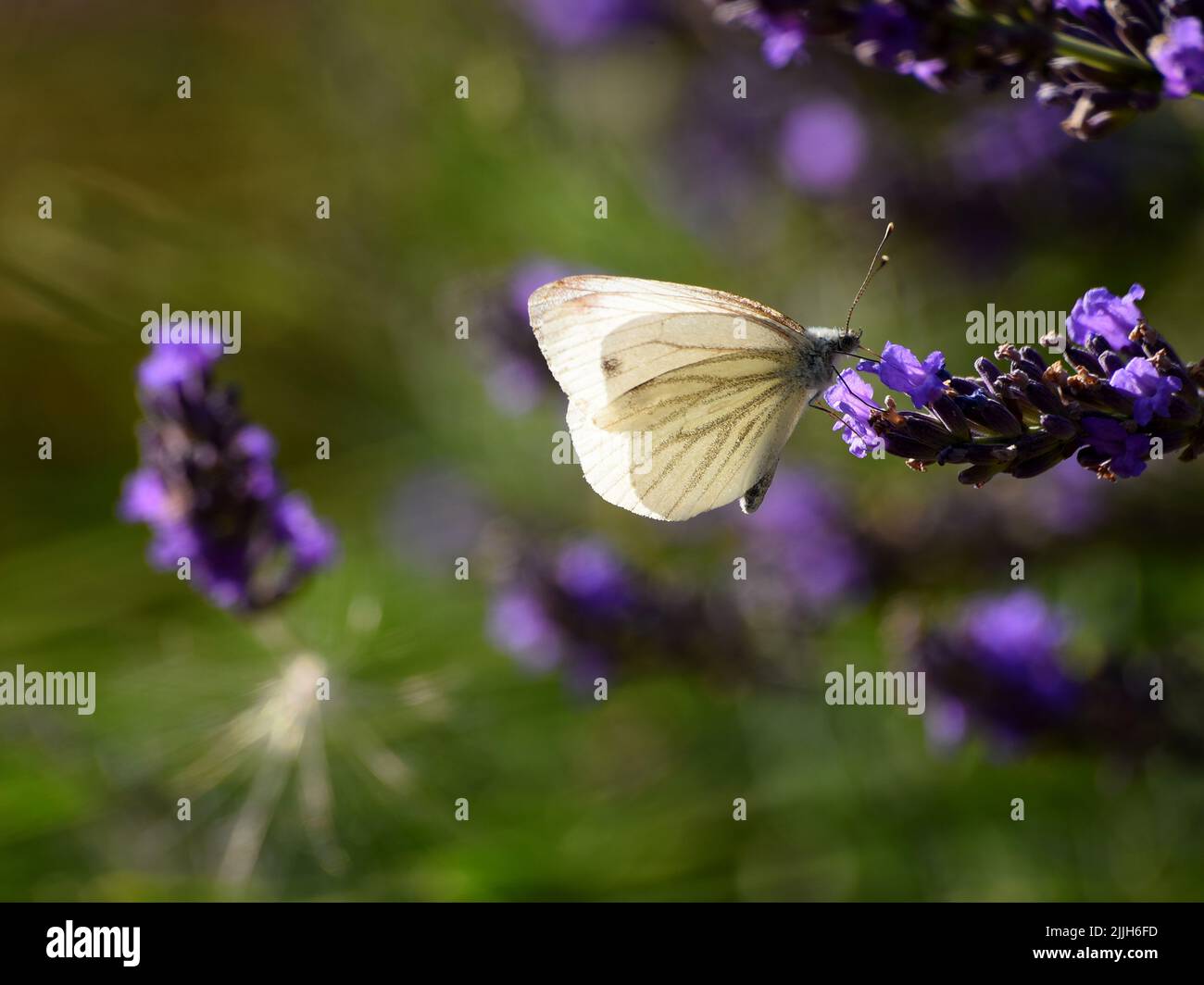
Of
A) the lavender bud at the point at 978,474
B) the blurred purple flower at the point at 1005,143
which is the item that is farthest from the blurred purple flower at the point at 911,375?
the blurred purple flower at the point at 1005,143

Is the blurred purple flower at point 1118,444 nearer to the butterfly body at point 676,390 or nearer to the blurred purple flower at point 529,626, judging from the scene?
the butterfly body at point 676,390

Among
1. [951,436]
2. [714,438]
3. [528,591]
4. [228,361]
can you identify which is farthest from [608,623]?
[228,361]

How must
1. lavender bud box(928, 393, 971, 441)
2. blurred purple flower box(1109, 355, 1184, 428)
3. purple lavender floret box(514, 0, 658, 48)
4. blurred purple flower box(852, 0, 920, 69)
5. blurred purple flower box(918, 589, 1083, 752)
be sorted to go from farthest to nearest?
purple lavender floret box(514, 0, 658, 48), blurred purple flower box(918, 589, 1083, 752), blurred purple flower box(852, 0, 920, 69), lavender bud box(928, 393, 971, 441), blurred purple flower box(1109, 355, 1184, 428)

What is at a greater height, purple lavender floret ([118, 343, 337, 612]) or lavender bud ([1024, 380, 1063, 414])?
purple lavender floret ([118, 343, 337, 612])

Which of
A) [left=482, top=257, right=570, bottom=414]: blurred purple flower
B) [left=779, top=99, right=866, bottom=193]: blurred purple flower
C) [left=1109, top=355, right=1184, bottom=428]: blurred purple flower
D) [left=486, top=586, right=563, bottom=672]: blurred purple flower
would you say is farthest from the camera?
[left=779, top=99, right=866, bottom=193]: blurred purple flower

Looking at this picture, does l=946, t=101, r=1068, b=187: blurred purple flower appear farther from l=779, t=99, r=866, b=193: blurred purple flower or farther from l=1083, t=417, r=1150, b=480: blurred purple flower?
l=1083, t=417, r=1150, b=480: blurred purple flower

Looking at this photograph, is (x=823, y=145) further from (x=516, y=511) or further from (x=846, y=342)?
(x=846, y=342)

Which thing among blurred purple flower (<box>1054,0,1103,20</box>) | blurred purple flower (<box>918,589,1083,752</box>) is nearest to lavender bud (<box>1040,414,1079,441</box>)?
blurred purple flower (<box>1054,0,1103,20</box>)
